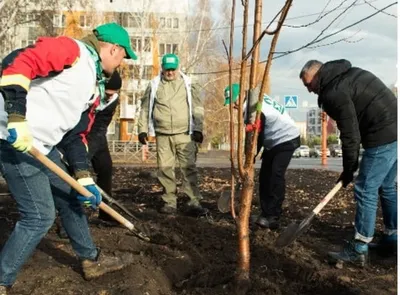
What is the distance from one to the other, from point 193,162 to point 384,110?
107 inches

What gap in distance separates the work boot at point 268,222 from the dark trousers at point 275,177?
0.04 metres

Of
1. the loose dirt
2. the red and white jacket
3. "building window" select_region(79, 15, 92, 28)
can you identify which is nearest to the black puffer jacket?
the loose dirt

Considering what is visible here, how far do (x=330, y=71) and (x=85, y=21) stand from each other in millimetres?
30491

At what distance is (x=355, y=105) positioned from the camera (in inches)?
165

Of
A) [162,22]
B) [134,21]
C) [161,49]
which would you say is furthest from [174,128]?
[161,49]

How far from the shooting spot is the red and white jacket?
292cm

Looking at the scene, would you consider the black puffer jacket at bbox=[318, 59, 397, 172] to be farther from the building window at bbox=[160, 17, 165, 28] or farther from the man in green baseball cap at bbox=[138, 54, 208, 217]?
the building window at bbox=[160, 17, 165, 28]

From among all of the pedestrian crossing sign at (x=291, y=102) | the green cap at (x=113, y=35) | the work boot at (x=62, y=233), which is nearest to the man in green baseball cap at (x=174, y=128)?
the work boot at (x=62, y=233)

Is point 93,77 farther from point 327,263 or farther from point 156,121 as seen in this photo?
point 156,121

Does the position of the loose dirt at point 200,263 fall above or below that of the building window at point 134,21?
below

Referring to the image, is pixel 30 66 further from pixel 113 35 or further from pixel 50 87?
pixel 113 35

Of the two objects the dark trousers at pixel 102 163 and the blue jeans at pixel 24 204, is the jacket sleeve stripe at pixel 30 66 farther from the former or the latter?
the dark trousers at pixel 102 163

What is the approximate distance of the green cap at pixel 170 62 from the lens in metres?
6.17

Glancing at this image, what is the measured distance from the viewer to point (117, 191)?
8.37 meters
